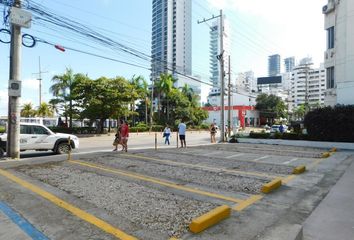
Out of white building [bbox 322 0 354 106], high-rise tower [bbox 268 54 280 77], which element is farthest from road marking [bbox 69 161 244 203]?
high-rise tower [bbox 268 54 280 77]

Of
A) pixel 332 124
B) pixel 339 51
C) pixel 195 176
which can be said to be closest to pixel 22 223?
pixel 195 176

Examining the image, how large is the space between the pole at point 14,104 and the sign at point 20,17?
336mm

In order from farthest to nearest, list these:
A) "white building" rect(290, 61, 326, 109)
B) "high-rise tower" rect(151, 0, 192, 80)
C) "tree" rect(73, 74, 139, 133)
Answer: "white building" rect(290, 61, 326, 109), "tree" rect(73, 74, 139, 133), "high-rise tower" rect(151, 0, 192, 80)

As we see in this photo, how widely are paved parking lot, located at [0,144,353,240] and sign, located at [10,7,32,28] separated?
617 cm

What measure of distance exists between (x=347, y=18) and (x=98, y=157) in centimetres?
2231

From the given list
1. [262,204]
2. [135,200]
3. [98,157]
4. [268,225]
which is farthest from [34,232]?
[98,157]

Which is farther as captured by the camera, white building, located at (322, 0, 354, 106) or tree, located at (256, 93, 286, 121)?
tree, located at (256, 93, 286, 121)

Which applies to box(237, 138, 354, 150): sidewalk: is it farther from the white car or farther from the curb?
the curb

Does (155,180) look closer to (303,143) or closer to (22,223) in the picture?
(22,223)

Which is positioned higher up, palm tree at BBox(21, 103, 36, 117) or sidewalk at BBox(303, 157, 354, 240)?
palm tree at BBox(21, 103, 36, 117)

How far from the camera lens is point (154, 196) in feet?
22.5

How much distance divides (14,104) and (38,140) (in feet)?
8.34

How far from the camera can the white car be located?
47.9 feet

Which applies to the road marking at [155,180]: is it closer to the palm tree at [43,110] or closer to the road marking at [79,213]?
the road marking at [79,213]
